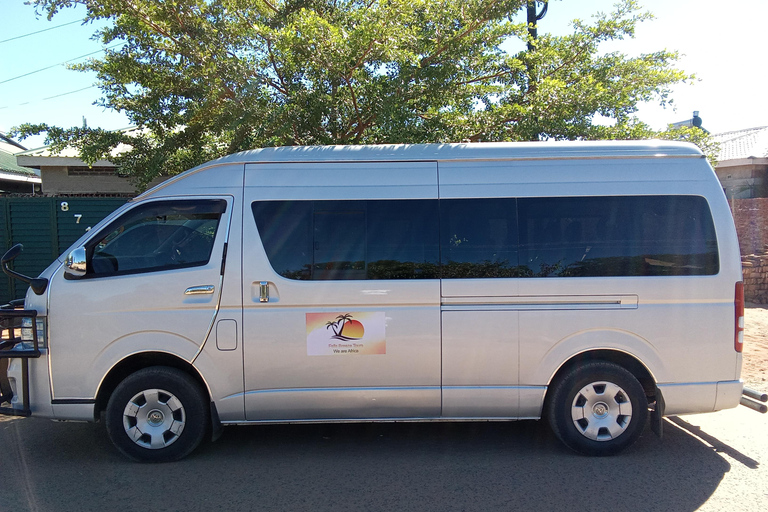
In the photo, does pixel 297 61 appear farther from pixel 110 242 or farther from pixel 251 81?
pixel 110 242

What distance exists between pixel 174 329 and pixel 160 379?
0.42m

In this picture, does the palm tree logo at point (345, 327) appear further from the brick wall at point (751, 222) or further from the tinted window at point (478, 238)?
the brick wall at point (751, 222)

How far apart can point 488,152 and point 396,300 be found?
1451mm

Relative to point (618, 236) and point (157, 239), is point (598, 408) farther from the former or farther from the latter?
point (157, 239)

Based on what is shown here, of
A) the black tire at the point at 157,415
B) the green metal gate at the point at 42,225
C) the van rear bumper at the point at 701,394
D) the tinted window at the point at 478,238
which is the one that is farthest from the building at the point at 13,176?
the van rear bumper at the point at 701,394

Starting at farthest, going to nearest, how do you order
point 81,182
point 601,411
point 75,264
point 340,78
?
point 81,182 < point 340,78 < point 601,411 < point 75,264

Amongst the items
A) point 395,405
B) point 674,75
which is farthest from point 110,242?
point 674,75

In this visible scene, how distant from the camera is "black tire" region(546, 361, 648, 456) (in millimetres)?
4641

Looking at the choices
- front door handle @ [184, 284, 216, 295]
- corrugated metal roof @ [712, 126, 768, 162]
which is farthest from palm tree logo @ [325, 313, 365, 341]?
corrugated metal roof @ [712, 126, 768, 162]

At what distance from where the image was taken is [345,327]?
4527 millimetres

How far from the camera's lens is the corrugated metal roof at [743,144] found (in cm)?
1678

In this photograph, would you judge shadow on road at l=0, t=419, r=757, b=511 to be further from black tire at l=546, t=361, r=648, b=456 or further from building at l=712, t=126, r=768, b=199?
building at l=712, t=126, r=768, b=199

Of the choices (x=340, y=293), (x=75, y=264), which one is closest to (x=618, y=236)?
(x=340, y=293)

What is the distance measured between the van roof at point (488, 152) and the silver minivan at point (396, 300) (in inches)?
0.9
